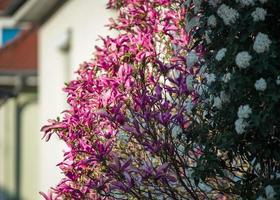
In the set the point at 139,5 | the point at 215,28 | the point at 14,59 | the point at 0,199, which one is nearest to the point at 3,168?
the point at 0,199

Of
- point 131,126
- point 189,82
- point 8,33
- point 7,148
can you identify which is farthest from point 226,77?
point 7,148

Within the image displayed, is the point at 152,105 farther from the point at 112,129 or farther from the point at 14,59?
the point at 14,59

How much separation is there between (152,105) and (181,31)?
2.19ft

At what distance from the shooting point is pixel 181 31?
549cm

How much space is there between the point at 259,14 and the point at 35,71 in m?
16.5

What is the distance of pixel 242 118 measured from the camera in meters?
4.08

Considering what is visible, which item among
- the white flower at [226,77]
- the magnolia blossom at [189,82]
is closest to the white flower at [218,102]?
the white flower at [226,77]

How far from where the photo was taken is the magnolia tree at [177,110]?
4.11m

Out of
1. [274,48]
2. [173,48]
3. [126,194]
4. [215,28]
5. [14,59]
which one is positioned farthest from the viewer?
[14,59]

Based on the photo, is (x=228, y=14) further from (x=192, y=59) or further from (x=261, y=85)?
(x=192, y=59)

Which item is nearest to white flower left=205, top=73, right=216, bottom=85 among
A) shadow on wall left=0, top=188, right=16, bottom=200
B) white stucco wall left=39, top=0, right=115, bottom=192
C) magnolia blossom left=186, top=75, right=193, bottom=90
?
magnolia blossom left=186, top=75, right=193, bottom=90

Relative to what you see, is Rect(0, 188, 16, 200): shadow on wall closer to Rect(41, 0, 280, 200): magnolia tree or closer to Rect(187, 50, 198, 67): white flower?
Rect(41, 0, 280, 200): magnolia tree

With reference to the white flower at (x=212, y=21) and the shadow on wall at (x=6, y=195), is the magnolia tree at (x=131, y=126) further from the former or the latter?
the shadow on wall at (x=6, y=195)

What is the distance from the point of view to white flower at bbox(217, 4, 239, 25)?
4188mm
